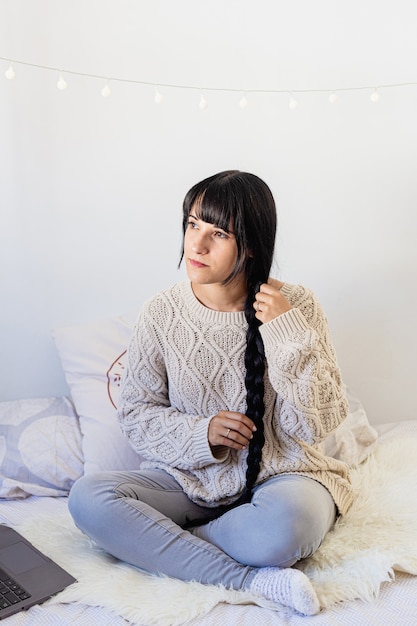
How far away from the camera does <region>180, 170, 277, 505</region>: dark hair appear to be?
141 centimetres

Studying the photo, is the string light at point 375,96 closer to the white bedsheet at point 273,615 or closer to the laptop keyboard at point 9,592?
the white bedsheet at point 273,615

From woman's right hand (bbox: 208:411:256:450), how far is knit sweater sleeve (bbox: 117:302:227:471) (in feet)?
0.16

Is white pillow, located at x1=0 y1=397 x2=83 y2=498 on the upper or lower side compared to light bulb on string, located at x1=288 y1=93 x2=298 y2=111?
lower

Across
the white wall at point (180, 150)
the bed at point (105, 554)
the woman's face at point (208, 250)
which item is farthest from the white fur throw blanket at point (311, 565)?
the white wall at point (180, 150)

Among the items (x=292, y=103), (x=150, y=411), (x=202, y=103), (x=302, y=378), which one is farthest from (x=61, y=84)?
(x=302, y=378)

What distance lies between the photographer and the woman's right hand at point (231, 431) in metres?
1.42

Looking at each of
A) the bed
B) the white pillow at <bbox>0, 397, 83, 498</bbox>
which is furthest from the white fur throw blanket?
the white pillow at <bbox>0, 397, 83, 498</bbox>

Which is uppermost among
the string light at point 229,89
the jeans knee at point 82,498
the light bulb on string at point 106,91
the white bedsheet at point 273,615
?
the string light at point 229,89

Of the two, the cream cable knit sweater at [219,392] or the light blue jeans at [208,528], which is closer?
the light blue jeans at [208,528]

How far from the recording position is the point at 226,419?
4.71 feet

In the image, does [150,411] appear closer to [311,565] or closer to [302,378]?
[302,378]

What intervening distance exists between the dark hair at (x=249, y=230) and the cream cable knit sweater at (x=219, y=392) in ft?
0.09

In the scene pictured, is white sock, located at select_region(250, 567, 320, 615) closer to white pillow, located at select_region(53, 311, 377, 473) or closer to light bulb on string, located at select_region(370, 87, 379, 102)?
white pillow, located at select_region(53, 311, 377, 473)

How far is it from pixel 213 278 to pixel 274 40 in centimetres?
91
